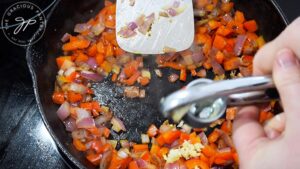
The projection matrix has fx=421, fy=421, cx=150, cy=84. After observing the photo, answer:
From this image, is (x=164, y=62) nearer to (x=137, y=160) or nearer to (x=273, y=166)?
(x=137, y=160)

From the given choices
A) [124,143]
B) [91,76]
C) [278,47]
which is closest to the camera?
[278,47]

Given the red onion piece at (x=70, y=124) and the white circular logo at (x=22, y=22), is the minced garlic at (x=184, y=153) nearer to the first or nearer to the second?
the red onion piece at (x=70, y=124)

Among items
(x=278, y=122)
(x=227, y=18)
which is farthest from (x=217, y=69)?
(x=278, y=122)

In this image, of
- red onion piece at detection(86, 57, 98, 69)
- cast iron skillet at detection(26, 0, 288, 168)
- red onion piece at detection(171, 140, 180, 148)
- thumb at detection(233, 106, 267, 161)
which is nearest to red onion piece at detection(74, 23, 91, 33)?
cast iron skillet at detection(26, 0, 288, 168)

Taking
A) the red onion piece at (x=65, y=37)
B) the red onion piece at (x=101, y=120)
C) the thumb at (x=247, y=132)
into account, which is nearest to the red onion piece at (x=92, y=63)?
the red onion piece at (x=65, y=37)

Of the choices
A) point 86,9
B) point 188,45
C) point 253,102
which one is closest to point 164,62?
point 188,45

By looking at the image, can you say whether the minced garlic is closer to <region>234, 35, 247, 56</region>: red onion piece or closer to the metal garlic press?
<region>234, 35, 247, 56</region>: red onion piece

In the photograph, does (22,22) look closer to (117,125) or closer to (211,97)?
(117,125)

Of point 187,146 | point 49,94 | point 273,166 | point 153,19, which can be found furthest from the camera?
point 153,19
